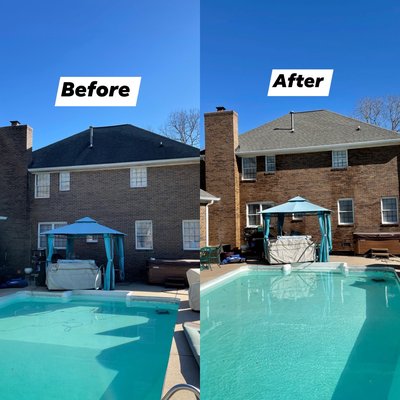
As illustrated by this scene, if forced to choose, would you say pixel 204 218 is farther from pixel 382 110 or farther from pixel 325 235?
pixel 382 110

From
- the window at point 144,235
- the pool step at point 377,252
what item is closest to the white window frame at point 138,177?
the window at point 144,235

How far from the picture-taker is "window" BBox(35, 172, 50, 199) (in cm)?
758

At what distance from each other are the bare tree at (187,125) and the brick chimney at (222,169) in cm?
9

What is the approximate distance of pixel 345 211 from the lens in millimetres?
5387

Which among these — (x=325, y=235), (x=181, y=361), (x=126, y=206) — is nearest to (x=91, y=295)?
(x=126, y=206)

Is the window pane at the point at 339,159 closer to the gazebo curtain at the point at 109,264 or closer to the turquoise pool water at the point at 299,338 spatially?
the turquoise pool water at the point at 299,338

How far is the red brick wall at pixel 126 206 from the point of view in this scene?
7.78m

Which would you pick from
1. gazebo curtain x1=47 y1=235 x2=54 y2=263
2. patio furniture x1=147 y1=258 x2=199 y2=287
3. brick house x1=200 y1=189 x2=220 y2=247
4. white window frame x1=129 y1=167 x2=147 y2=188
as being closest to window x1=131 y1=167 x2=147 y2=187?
white window frame x1=129 y1=167 x2=147 y2=188

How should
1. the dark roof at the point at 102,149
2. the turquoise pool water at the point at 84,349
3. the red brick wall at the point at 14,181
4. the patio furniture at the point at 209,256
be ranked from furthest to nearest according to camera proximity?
the dark roof at the point at 102,149 < the red brick wall at the point at 14,181 < the turquoise pool water at the point at 84,349 < the patio furniture at the point at 209,256

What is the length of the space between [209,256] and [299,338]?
2.29 m

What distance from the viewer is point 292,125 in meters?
5.57

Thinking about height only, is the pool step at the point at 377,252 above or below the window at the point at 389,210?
below

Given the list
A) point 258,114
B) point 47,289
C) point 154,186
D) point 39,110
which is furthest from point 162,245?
point 258,114

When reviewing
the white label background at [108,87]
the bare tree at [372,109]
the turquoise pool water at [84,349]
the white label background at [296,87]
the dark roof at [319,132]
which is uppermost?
the bare tree at [372,109]
